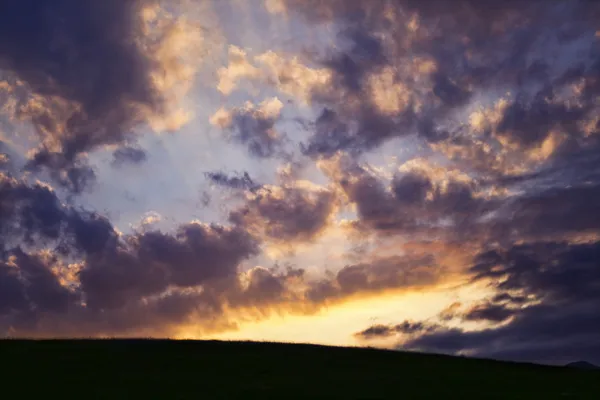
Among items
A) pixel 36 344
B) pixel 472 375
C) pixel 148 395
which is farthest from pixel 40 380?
pixel 472 375

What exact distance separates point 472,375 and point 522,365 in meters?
10.9

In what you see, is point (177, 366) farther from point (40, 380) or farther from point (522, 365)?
point (522, 365)

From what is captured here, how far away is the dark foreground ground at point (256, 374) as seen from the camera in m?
37.7

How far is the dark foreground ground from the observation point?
37656 millimetres

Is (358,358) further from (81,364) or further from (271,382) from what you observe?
(81,364)

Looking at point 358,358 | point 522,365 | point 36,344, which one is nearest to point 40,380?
point 36,344

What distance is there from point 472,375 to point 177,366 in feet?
76.8

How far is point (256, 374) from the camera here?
43.5m

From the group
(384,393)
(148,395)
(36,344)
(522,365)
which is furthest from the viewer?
(522,365)

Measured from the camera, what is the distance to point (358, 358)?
53.3 meters

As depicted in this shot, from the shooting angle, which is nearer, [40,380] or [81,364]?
[40,380]

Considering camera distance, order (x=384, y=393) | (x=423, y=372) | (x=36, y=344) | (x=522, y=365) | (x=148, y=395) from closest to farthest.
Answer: (x=148, y=395) < (x=384, y=393) < (x=423, y=372) < (x=36, y=344) < (x=522, y=365)

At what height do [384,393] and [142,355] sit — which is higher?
[142,355]

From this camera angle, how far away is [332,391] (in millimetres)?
38250
